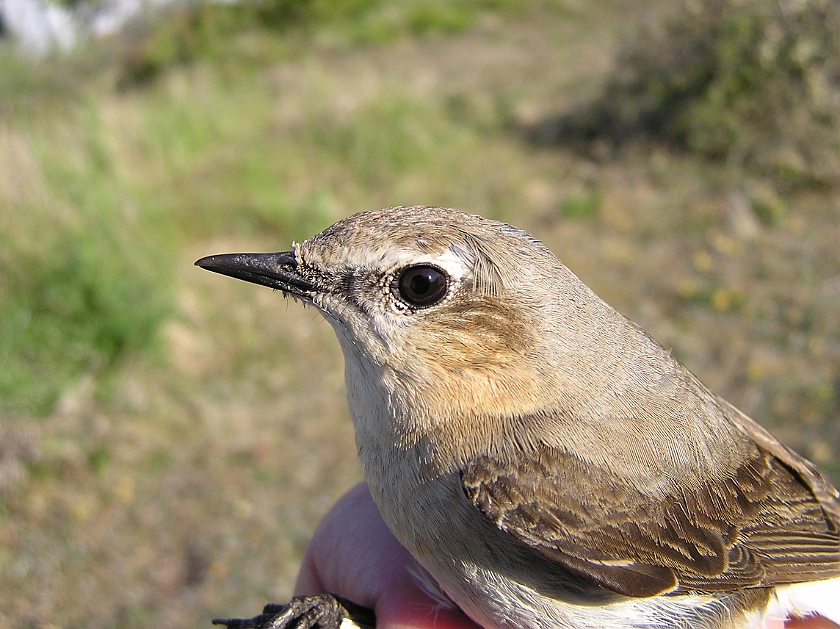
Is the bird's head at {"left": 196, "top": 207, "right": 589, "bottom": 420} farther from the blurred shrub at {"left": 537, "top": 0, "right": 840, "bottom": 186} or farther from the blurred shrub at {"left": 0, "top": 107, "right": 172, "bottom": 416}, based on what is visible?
the blurred shrub at {"left": 537, "top": 0, "right": 840, "bottom": 186}

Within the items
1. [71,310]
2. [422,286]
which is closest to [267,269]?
[422,286]

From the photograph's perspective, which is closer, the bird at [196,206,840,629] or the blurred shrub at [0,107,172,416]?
the bird at [196,206,840,629]

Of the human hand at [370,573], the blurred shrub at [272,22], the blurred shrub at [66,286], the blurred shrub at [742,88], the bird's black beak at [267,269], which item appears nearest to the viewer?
the bird's black beak at [267,269]

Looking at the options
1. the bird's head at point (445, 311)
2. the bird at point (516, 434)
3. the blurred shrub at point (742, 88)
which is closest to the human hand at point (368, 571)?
the bird at point (516, 434)

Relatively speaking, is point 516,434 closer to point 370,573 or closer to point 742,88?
point 370,573

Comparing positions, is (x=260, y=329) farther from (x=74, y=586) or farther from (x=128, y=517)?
(x=74, y=586)

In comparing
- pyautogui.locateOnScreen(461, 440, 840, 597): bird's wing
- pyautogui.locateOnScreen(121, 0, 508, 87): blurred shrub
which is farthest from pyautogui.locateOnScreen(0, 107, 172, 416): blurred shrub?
pyautogui.locateOnScreen(121, 0, 508, 87): blurred shrub

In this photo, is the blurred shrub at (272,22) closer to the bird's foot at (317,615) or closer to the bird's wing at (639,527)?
the bird's foot at (317,615)
